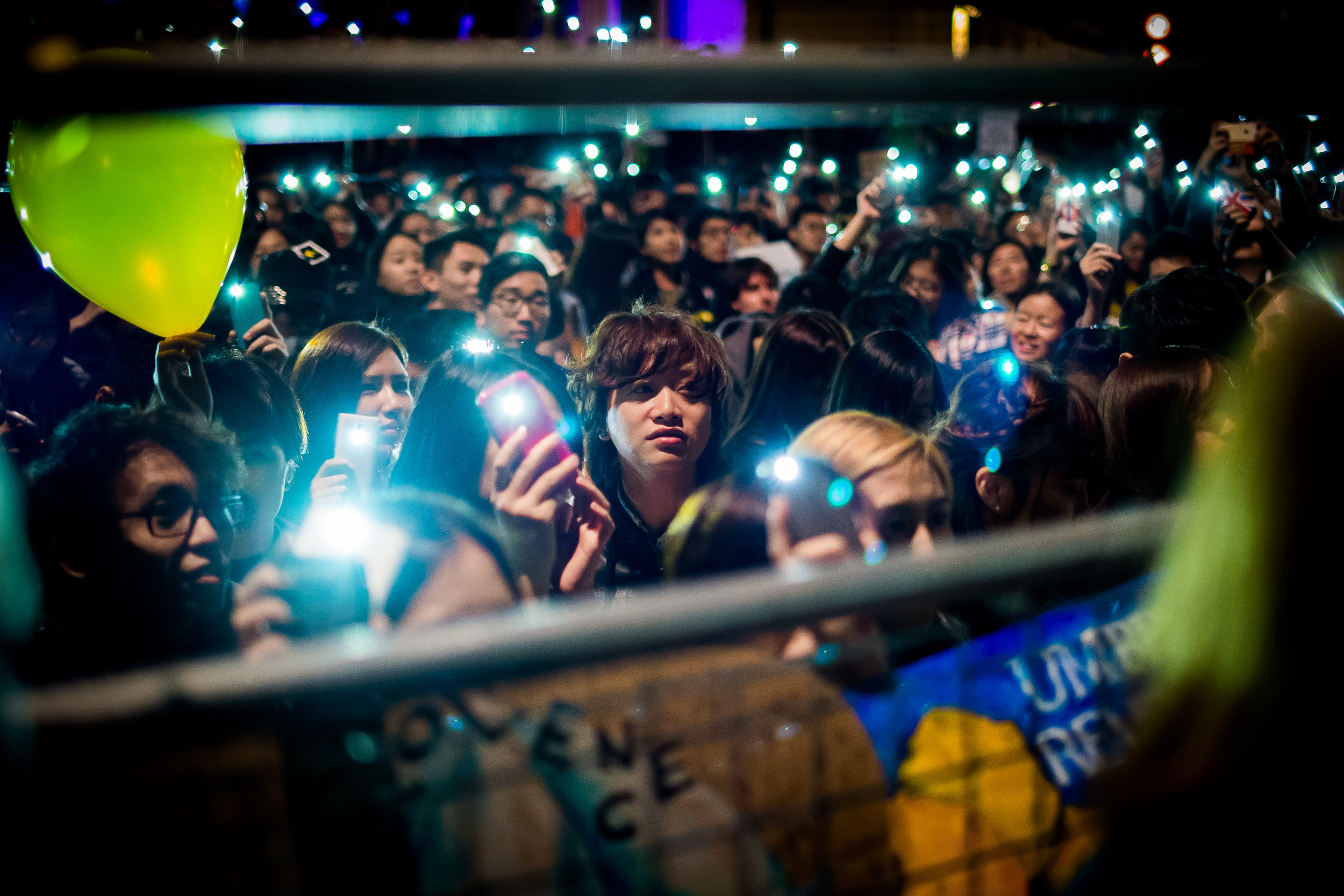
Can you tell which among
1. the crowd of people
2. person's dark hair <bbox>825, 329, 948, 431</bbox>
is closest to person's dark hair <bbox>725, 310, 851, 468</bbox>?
the crowd of people

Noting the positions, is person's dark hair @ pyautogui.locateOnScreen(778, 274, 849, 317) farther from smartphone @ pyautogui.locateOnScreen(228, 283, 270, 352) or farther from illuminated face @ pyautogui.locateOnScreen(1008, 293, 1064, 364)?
smartphone @ pyautogui.locateOnScreen(228, 283, 270, 352)

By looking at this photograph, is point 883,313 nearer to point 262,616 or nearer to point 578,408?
point 578,408

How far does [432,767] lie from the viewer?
90 cm

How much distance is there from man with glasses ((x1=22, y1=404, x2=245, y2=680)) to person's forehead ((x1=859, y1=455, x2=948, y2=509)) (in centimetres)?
112

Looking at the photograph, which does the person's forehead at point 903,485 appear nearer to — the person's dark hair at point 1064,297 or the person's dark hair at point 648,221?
the person's dark hair at point 1064,297

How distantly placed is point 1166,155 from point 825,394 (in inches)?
A: 284

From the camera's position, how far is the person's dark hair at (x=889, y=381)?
8.91 feet

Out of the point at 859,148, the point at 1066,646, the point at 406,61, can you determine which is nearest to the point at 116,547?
the point at 406,61

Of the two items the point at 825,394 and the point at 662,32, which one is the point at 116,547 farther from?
the point at 662,32

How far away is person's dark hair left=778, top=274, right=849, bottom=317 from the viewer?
4352 millimetres

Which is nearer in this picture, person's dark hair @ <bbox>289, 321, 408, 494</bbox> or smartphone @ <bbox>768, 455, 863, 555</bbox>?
smartphone @ <bbox>768, 455, 863, 555</bbox>

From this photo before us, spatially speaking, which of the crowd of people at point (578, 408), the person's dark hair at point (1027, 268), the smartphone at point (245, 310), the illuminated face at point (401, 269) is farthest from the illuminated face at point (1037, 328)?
the smartphone at point (245, 310)

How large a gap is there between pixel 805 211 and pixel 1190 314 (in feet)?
15.4

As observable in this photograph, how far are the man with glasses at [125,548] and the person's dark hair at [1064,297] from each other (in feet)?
12.4
